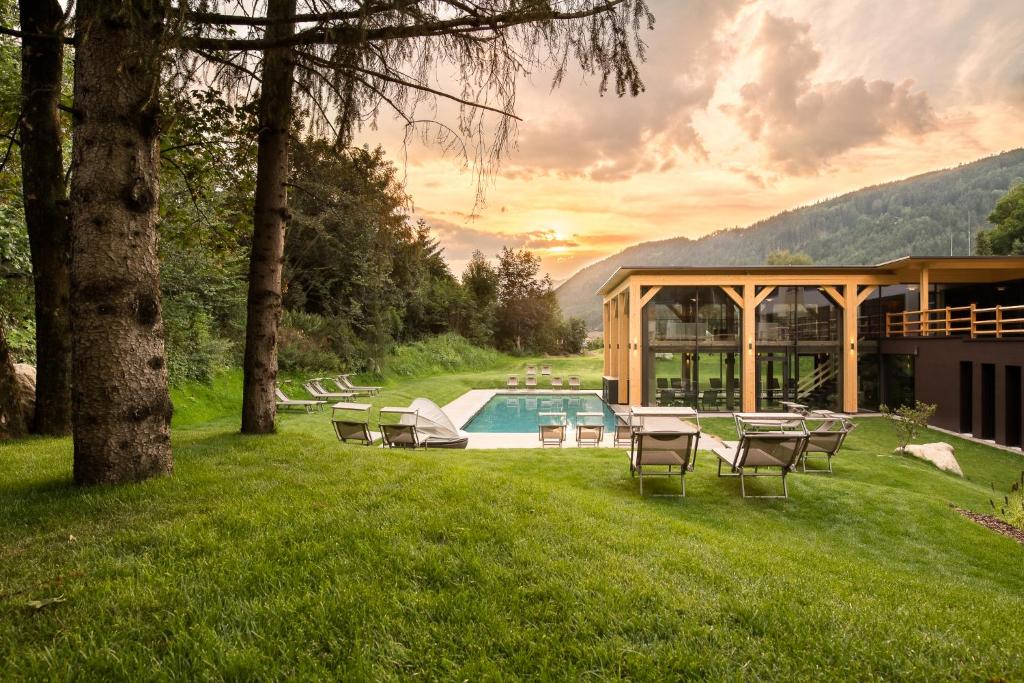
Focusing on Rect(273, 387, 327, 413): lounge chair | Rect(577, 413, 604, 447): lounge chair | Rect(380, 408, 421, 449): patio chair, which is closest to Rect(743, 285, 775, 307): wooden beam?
Rect(577, 413, 604, 447): lounge chair

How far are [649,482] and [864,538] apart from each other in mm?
2536

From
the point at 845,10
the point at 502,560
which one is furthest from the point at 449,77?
the point at 845,10

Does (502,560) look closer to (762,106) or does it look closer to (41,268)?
(41,268)

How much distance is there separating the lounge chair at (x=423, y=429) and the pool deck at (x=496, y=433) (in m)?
1.26

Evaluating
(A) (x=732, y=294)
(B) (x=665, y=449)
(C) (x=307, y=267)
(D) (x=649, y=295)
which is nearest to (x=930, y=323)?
(A) (x=732, y=294)

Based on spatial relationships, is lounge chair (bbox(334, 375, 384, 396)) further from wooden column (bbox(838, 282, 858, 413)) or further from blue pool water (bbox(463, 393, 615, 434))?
wooden column (bbox(838, 282, 858, 413))

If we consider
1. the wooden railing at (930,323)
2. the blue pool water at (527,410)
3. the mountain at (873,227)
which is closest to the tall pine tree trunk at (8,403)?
the blue pool water at (527,410)

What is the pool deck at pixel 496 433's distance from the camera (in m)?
12.6

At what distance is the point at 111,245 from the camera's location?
3.69 metres

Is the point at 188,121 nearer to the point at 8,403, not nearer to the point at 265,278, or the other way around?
the point at 265,278

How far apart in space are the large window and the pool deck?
2.14m

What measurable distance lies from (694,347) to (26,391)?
1863cm

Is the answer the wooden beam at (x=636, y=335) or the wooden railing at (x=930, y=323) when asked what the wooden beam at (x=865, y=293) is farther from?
the wooden beam at (x=636, y=335)

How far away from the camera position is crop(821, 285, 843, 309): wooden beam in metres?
20.1
